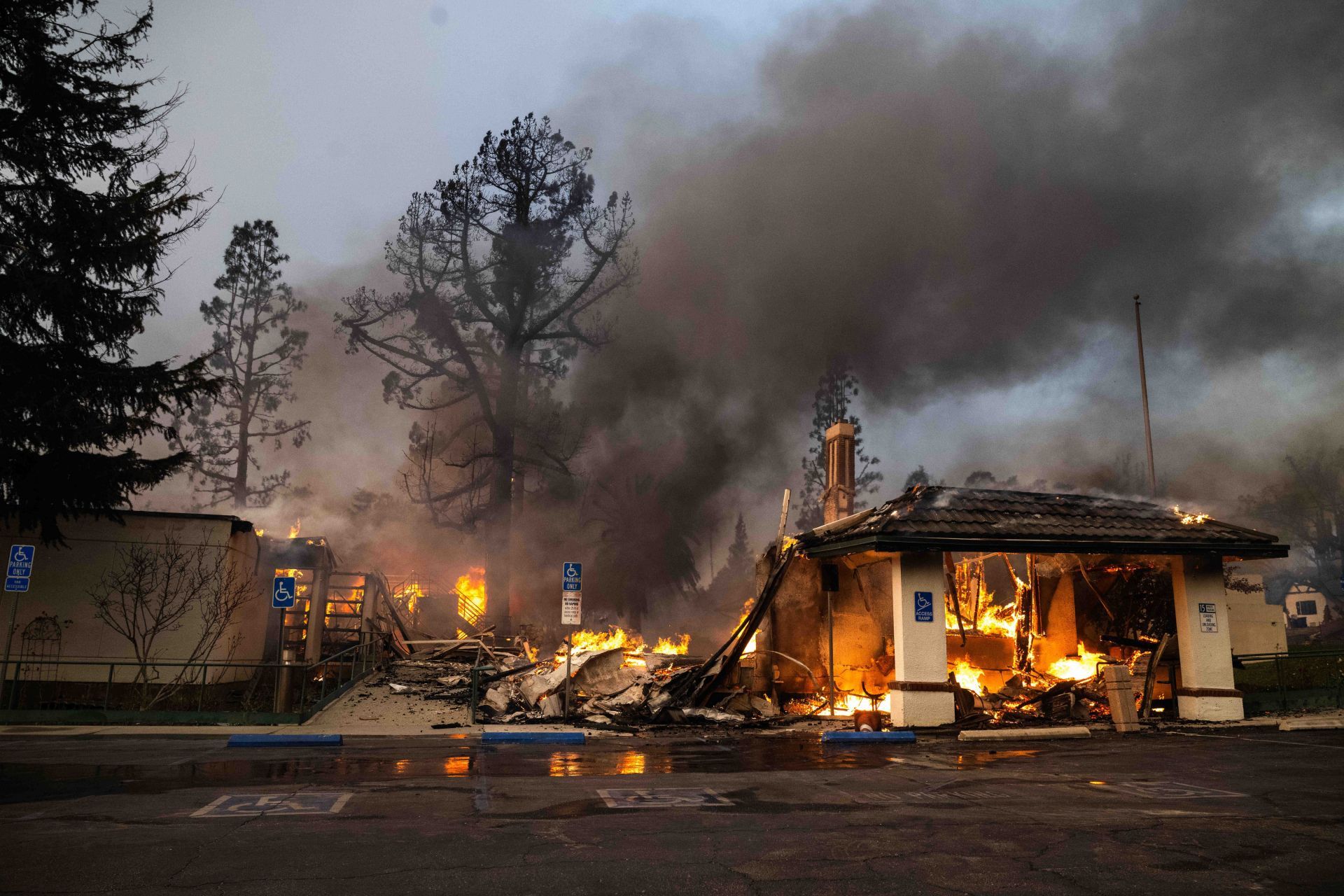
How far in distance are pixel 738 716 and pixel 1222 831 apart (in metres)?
10.1

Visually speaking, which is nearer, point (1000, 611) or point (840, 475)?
point (1000, 611)

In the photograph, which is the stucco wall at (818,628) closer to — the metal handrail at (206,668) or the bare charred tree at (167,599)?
the metal handrail at (206,668)

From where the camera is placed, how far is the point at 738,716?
16.3 metres

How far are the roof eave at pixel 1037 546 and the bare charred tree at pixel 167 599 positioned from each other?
495 inches

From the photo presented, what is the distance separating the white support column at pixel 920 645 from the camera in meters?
14.8

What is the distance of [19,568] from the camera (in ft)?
49.8

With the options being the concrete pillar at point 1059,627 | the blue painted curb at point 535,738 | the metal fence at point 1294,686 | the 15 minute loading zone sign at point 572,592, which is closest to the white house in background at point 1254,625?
the metal fence at point 1294,686

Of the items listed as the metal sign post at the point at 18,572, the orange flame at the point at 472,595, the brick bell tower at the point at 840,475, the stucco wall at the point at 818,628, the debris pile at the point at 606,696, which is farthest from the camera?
the orange flame at the point at 472,595

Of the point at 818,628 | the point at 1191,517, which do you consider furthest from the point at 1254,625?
the point at 818,628

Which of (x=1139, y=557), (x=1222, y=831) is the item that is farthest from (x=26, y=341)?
(x=1139, y=557)

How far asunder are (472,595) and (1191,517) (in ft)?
83.0

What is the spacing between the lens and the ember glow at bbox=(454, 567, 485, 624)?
3316 centimetres

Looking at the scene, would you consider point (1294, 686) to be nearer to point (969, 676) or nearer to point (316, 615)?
point (969, 676)

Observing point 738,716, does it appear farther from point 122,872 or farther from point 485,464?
point 485,464
